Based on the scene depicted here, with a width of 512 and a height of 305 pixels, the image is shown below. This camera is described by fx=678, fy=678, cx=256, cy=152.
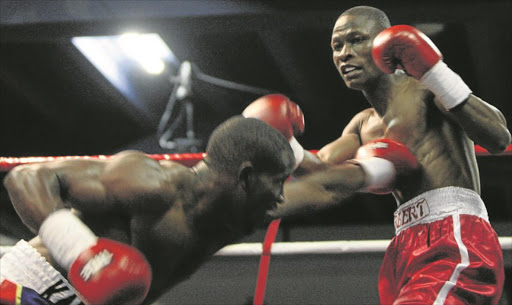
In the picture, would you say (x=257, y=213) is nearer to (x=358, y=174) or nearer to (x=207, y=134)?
(x=358, y=174)

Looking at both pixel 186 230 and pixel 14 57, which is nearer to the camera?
pixel 186 230

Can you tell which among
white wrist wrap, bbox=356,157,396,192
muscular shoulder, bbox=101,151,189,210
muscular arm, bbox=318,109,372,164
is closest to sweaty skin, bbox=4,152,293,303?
muscular shoulder, bbox=101,151,189,210

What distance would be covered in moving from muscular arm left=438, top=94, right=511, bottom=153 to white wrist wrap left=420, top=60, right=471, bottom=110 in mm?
18

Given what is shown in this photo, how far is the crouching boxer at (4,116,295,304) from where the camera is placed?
1.29m

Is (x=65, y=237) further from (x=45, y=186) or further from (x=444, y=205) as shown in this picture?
(x=444, y=205)

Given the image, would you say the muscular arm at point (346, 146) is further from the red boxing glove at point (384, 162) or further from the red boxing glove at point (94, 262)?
the red boxing glove at point (94, 262)

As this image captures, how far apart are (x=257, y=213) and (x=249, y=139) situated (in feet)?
0.54

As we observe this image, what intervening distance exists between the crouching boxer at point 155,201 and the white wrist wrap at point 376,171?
390 mm

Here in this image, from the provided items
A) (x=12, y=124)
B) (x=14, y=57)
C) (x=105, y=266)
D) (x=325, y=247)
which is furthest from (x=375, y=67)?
(x=12, y=124)

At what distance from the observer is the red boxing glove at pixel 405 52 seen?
178 cm

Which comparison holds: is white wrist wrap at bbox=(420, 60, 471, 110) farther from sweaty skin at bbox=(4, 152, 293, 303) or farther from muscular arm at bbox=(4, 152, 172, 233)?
muscular arm at bbox=(4, 152, 172, 233)

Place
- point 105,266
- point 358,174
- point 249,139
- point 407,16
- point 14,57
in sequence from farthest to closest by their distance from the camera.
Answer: point 14,57
point 407,16
point 358,174
point 249,139
point 105,266

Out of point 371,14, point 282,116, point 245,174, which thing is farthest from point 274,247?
point 245,174

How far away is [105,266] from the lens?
121 centimetres
